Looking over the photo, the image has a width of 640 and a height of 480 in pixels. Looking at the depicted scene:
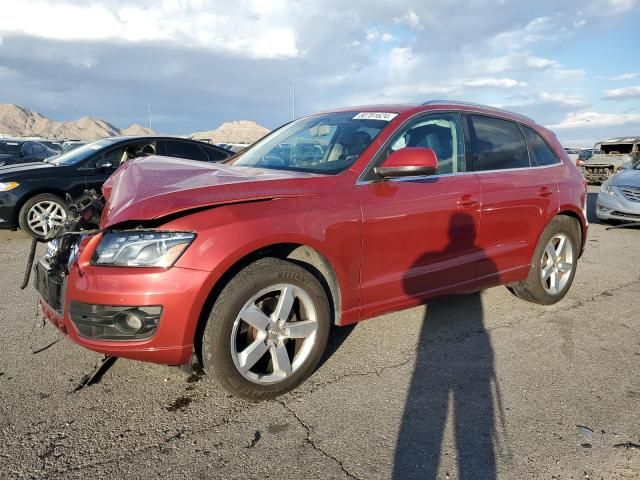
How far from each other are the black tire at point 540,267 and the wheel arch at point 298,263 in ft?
6.91

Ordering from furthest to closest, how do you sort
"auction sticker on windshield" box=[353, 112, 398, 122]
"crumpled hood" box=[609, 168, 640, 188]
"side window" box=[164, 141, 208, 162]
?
"crumpled hood" box=[609, 168, 640, 188] < "side window" box=[164, 141, 208, 162] < "auction sticker on windshield" box=[353, 112, 398, 122]

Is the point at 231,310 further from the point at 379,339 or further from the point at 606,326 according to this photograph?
the point at 606,326

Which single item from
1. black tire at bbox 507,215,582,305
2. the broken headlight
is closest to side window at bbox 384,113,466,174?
black tire at bbox 507,215,582,305

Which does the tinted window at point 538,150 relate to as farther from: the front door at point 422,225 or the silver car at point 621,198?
the silver car at point 621,198

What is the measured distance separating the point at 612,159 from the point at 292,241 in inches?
714

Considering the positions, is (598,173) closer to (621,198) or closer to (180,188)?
(621,198)

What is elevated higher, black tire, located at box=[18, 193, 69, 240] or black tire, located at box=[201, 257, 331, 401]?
black tire, located at box=[18, 193, 69, 240]

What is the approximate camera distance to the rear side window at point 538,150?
4.39m

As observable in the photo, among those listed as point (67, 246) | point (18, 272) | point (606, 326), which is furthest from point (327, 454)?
point (18, 272)

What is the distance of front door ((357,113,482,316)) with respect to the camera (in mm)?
3105

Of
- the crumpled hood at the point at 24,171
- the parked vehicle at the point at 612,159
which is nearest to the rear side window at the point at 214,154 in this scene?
the crumpled hood at the point at 24,171

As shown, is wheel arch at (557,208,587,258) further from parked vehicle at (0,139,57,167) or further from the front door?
parked vehicle at (0,139,57,167)

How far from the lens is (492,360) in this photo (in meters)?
3.39

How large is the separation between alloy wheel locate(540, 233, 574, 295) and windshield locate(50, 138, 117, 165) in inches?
252
